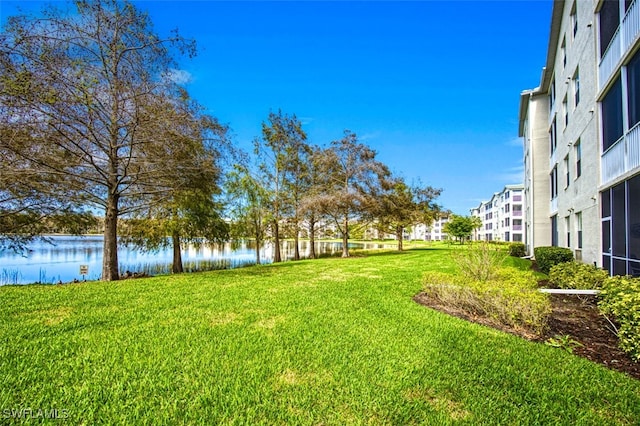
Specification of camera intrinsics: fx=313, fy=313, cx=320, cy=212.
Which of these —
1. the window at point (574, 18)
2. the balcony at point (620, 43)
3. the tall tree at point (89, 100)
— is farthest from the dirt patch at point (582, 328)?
the window at point (574, 18)

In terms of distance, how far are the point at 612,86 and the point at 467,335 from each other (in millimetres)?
8008

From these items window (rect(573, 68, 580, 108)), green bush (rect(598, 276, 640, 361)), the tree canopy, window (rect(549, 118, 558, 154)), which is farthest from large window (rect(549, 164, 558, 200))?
the tree canopy

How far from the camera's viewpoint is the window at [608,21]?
798cm

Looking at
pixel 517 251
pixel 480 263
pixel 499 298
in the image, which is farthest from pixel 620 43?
pixel 517 251

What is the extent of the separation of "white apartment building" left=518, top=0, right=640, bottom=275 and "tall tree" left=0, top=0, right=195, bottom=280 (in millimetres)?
11213

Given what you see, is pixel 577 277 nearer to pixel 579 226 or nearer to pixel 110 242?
pixel 579 226

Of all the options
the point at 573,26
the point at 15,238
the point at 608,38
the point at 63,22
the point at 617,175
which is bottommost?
the point at 15,238

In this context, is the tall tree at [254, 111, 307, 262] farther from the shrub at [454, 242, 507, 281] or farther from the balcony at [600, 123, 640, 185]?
the balcony at [600, 123, 640, 185]

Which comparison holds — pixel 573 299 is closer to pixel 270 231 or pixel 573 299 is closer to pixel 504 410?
pixel 504 410

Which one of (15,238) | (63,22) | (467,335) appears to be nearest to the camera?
(467,335)

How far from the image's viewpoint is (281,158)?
22438mm

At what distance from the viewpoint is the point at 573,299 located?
694 centimetres

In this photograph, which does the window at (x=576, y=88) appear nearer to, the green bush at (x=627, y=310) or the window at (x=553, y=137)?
the window at (x=553, y=137)

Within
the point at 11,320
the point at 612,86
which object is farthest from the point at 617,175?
the point at 11,320
